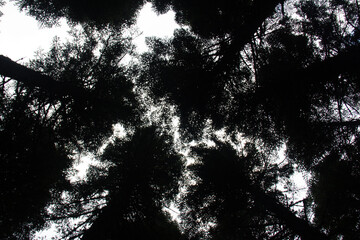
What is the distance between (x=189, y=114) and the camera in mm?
7672

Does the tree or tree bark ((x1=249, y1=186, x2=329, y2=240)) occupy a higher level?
the tree

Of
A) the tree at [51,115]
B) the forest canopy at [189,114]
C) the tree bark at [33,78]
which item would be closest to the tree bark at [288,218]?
the forest canopy at [189,114]

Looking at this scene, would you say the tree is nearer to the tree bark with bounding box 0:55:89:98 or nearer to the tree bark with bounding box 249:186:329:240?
the tree bark with bounding box 0:55:89:98

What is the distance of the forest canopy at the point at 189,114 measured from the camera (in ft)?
19.7

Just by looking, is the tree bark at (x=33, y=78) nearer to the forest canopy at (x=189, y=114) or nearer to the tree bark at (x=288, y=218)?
the forest canopy at (x=189, y=114)

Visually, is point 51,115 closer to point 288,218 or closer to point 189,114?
point 189,114

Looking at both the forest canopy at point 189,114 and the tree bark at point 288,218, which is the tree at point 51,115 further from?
the tree bark at point 288,218

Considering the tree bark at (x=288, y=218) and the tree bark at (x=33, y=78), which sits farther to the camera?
the tree bark at (x=288, y=218)

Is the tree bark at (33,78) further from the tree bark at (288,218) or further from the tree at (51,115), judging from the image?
the tree bark at (288,218)

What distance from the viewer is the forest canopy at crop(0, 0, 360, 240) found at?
19.7 ft

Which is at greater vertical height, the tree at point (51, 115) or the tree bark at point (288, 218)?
the tree at point (51, 115)

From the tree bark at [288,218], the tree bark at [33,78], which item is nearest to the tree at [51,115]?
the tree bark at [33,78]

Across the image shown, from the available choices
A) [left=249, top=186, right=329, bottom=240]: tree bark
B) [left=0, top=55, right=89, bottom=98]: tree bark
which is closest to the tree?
[left=0, top=55, right=89, bottom=98]: tree bark

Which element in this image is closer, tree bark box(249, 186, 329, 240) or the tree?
the tree
